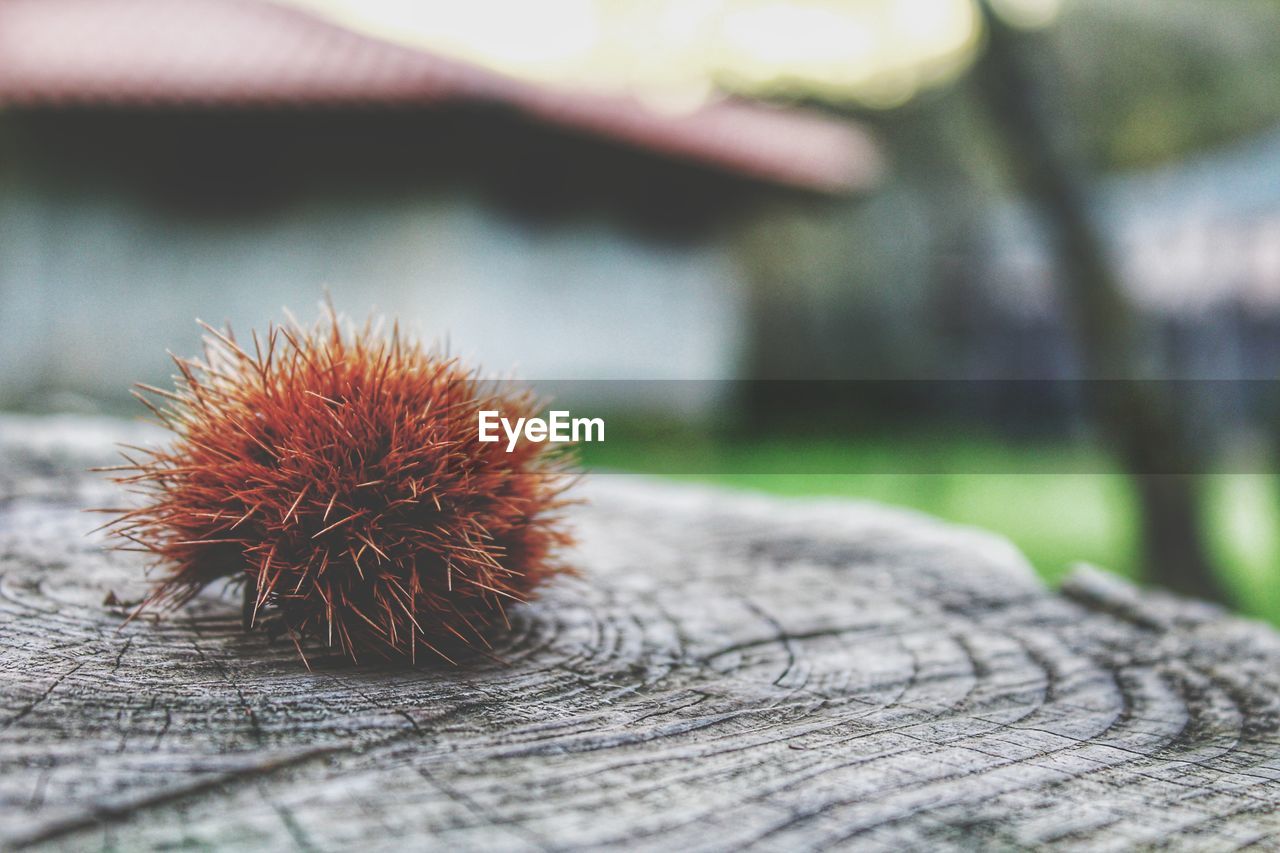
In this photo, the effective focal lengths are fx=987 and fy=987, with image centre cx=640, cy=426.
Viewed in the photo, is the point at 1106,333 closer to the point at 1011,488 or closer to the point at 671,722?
the point at 671,722

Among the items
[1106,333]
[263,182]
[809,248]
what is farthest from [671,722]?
[809,248]

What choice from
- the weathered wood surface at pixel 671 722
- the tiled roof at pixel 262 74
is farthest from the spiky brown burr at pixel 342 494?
the tiled roof at pixel 262 74

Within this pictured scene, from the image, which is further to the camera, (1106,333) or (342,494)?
(1106,333)


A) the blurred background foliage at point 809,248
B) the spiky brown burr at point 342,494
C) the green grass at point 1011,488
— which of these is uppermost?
the blurred background foliage at point 809,248

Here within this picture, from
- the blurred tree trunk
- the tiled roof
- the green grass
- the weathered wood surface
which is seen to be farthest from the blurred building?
the weathered wood surface

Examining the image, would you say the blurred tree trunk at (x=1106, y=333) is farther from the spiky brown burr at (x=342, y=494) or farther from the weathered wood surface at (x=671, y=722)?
the spiky brown burr at (x=342, y=494)

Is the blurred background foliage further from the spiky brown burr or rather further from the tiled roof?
the spiky brown burr

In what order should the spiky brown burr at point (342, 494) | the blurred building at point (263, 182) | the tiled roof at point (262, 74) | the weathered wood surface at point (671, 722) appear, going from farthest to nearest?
the blurred building at point (263, 182), the tiled roof at point (262, 74), the spiky brown burr at point (342, 494), the weathered wood surface at point (671, 722)
